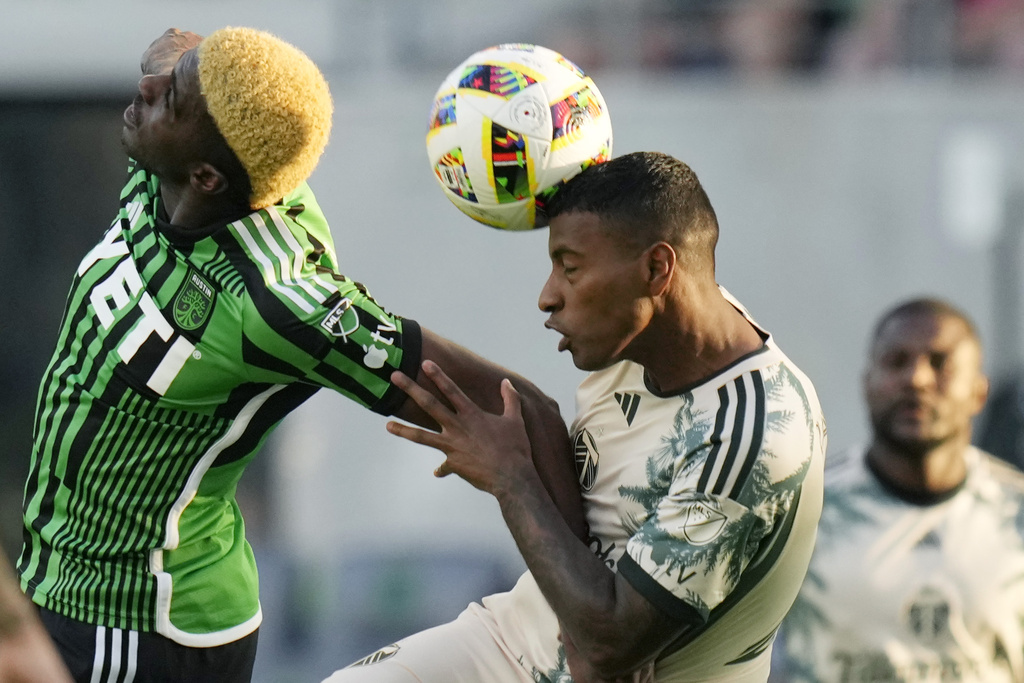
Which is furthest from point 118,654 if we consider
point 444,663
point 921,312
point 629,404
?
point 921,312

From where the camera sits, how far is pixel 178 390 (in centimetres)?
305

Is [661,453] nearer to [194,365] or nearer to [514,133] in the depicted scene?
[514,133]

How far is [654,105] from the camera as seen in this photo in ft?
30.2

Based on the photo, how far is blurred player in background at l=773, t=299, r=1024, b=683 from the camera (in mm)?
4500

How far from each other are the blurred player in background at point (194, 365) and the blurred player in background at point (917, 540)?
6.17ft

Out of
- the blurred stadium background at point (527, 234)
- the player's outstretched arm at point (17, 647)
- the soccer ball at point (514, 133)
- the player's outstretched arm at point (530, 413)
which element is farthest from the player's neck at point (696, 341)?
the blurred stadium background at point (527, 234)

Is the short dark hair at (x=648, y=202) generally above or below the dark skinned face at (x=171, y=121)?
below

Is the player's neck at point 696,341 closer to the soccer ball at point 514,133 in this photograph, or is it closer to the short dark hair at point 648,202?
the short dark hair at point 648,202

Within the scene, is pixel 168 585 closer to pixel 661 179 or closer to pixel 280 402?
pixel 280 402

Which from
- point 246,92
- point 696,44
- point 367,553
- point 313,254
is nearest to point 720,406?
point 313,254

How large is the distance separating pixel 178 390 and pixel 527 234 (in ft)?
20.3

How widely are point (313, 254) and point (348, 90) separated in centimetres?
617

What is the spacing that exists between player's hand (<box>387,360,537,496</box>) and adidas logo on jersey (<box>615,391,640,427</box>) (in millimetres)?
308

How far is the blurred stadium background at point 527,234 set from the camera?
889 cm
